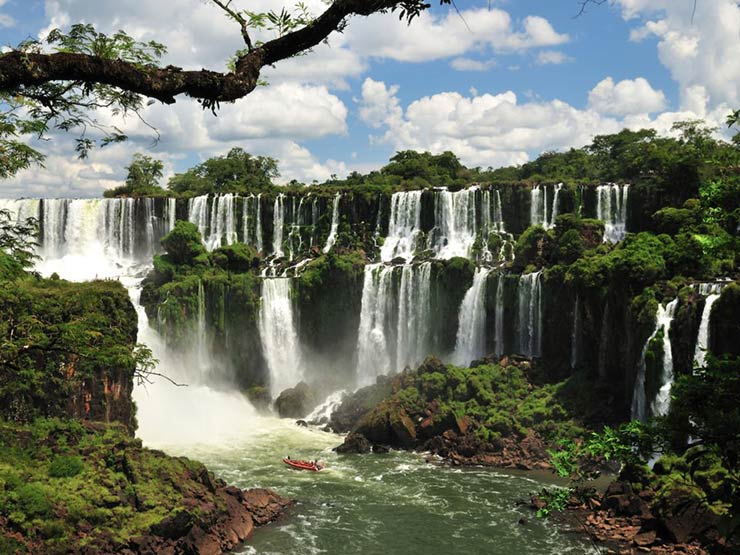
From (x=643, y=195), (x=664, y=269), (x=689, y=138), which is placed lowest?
(x=664, y=269)

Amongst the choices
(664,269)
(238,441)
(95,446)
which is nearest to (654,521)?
(664,269)

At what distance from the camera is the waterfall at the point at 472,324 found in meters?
36.1

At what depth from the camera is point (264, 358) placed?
39406 millimetres

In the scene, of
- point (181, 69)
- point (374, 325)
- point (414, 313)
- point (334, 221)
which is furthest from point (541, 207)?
point (181, 69)

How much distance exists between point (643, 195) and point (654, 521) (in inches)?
876

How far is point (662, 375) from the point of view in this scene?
25922mm

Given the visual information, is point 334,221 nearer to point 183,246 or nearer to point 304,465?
point 183,246

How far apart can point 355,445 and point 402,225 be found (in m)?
18.5

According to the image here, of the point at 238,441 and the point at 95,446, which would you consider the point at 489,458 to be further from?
the point at 95,446

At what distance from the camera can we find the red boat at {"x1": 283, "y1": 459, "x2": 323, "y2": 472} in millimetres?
26516

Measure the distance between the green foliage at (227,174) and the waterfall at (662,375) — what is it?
39.4m

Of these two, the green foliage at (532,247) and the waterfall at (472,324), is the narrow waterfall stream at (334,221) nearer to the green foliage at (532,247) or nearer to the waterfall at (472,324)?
the waterfall at (472,324)

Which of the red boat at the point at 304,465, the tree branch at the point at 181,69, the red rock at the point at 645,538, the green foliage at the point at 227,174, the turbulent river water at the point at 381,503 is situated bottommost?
the turbulent river water at the point at 381,503

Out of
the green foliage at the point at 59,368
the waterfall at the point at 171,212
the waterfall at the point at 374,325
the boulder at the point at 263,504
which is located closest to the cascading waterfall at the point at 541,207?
the waterfall at the point at 374,325
